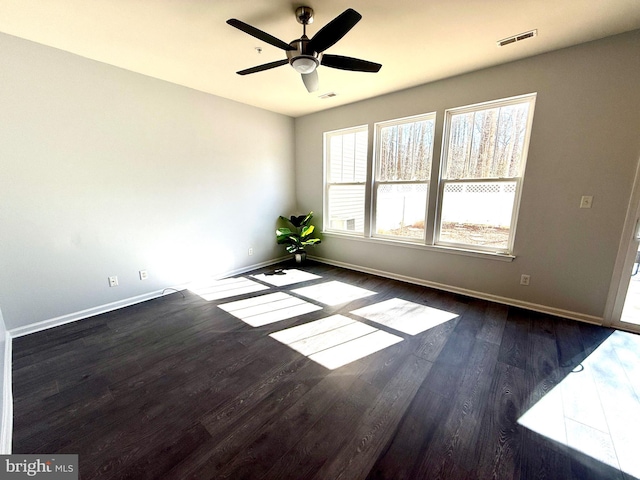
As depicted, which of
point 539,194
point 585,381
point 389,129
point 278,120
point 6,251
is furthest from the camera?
point 278,120

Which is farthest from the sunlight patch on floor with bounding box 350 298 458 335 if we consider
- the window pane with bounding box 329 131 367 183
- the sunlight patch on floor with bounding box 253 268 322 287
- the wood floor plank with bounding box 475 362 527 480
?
the window pane with bounding box 329 131 367 183

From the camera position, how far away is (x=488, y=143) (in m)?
2.99

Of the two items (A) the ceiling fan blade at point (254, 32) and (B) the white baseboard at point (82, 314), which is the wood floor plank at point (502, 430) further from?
(B) the white baseboard at point (82, 314)

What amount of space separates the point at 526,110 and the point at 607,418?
2.83m

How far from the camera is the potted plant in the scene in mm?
4414

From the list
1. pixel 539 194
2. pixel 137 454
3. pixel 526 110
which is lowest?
pixel 137 454

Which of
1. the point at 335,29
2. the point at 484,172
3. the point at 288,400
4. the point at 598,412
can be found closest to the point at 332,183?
the point at 484,172

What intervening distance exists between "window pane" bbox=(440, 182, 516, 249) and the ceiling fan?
6.54ft

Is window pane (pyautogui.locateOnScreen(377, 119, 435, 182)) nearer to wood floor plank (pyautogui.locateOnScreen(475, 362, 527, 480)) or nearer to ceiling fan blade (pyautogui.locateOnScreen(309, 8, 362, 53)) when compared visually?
ceiling fan blade (pyautogui.locateOnScreen(309, 8, 362, 53))

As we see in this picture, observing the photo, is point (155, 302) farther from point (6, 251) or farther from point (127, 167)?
point (127, 167)

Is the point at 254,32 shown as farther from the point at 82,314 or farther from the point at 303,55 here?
the point at 82,314

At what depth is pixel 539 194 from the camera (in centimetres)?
270

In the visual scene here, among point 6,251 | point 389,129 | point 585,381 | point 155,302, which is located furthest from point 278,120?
point 585,381

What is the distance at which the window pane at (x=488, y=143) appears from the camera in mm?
2816
